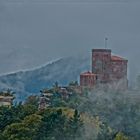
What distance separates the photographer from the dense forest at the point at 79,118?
19097 millimetres

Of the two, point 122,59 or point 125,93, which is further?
point 122,59

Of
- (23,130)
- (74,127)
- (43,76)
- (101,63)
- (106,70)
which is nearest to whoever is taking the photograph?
(23,130)

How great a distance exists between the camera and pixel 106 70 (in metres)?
39.0

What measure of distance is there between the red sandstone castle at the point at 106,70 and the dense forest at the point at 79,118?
16.7ft

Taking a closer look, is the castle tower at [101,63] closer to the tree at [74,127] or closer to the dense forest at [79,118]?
the dense forest at [79,118]

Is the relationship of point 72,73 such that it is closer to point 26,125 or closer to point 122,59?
point 122,59

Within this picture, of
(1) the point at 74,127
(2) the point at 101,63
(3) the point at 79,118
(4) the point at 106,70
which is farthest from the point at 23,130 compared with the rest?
(2) the point at 101,63

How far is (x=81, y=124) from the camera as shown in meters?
20.1

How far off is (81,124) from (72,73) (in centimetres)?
3830

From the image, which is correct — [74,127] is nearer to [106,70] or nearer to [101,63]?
[106,70]

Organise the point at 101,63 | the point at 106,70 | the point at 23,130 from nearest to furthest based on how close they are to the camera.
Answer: the point at 23,130
the point at 106,70
the point at 101,63

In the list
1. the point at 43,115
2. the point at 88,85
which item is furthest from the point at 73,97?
the point at 43,115

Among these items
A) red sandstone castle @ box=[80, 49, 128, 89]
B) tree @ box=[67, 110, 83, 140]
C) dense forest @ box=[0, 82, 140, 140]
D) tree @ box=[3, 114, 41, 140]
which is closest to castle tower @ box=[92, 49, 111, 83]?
red sandstone castle @ box=[80, 49, 128, 89]

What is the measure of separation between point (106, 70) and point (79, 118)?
1822 cm
